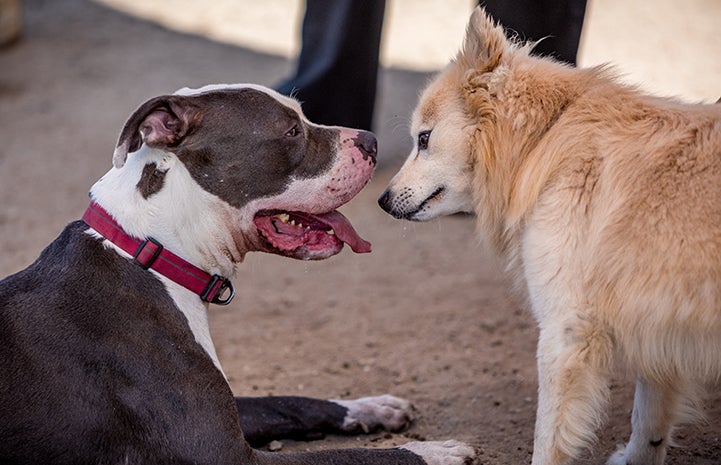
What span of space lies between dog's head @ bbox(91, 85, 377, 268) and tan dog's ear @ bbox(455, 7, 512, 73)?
52 centimetres

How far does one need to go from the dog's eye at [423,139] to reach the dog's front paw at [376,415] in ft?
3.57

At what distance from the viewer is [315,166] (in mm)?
3545

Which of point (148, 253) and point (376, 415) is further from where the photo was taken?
point (376, 415)

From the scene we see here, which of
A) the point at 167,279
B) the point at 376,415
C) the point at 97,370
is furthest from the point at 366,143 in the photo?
the point at 97,370

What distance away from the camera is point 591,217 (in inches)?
125

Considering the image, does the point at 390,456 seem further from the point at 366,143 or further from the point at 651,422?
the point at 366,143

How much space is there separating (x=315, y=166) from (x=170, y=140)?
0.55 meters

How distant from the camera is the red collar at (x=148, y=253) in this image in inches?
129

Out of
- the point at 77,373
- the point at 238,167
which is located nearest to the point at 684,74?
the point at 238,167

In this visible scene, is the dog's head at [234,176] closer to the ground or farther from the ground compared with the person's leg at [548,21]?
closer to the ground

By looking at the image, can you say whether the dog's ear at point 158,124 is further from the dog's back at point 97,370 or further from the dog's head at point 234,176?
the dog's back at point 97,370

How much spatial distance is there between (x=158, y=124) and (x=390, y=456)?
142cm

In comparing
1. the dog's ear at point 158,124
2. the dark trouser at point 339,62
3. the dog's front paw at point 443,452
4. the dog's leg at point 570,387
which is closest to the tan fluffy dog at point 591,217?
the dog's leg at point 570,387

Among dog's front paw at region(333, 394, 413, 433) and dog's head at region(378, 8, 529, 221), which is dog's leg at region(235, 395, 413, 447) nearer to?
dog's front paw at region(333, 394, 413, 433)
